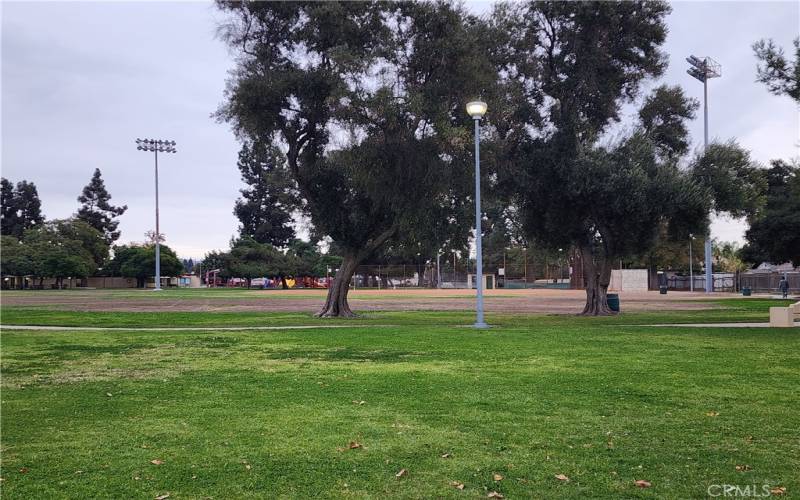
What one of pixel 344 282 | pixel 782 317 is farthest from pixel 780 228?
pixel 344 282

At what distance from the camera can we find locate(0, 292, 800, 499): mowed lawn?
512 cm

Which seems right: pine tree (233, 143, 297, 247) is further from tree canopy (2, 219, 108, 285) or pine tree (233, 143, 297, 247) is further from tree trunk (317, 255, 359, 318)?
tree trunk (317, 255, 359, 318)

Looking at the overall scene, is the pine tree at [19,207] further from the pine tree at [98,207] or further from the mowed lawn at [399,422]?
the mowed lawn at [399,422]

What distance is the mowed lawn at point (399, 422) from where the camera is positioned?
512cm

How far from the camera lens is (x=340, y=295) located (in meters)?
28.0

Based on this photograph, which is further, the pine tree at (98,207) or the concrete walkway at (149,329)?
the pine tree at (98,207)

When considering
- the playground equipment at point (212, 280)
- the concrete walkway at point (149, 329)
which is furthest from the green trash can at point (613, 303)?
the playground equipment at point (212, 280)

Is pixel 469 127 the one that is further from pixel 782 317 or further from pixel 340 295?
pixel 782 317

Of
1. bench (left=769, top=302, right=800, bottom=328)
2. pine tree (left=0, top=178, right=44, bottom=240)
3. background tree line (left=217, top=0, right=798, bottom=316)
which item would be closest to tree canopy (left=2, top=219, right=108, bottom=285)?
pine tree (left=0, top=178, right=44, bottom=240)

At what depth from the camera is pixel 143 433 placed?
21.8 feet

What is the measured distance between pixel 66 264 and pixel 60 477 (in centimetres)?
9518

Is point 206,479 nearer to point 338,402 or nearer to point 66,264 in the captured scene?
point 338,402

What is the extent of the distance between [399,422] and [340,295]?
21.1 meters

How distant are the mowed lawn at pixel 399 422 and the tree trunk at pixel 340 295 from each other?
45.1 ft
